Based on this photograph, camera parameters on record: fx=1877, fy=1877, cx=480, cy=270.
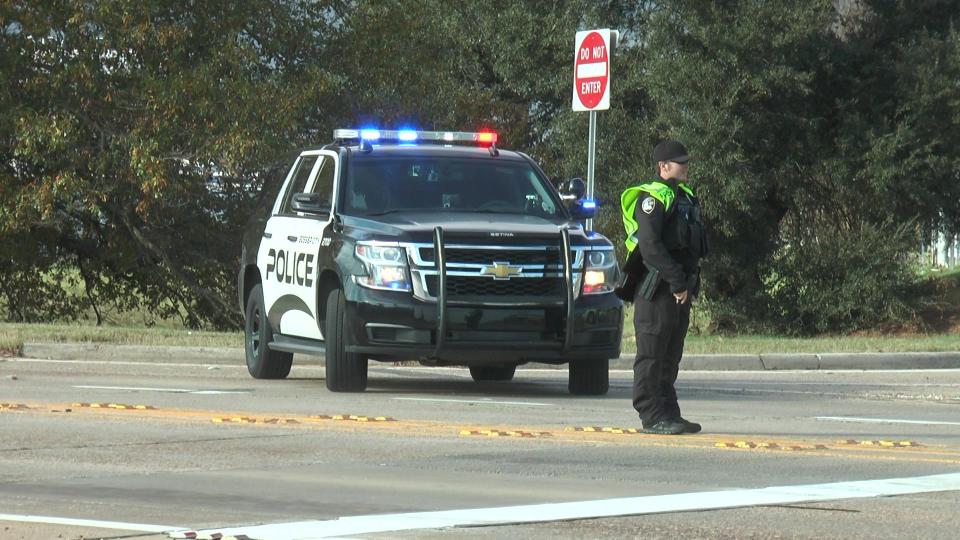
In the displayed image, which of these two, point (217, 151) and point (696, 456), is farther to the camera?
point (217, 151)

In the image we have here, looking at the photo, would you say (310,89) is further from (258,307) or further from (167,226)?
(258,307)

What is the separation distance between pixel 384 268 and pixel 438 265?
0.40 meters

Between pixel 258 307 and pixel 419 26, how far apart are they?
11070 mm

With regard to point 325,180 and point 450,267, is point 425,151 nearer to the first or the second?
point 325,180

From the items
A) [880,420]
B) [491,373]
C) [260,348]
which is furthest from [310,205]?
[880,420]

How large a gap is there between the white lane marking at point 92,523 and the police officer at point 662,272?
439 centimetres

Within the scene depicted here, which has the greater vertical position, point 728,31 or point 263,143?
point 728,31

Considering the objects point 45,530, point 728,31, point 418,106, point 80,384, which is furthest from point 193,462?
point 418,106

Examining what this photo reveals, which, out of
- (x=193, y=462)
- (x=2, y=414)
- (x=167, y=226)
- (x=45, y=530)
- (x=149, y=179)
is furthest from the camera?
(x=167, y=226)

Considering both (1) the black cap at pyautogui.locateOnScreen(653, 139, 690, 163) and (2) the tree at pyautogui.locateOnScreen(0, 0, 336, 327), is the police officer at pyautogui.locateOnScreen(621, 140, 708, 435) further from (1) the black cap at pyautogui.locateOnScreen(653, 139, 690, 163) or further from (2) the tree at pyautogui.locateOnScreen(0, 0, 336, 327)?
(2) the tree at pyautogui.locateOnScreen(0, 0, 336, 327)

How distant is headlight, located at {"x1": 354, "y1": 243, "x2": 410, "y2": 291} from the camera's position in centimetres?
1345

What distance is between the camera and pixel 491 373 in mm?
16375

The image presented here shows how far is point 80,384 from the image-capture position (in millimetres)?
14938

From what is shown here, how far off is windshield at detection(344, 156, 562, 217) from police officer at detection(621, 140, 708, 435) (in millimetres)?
3460
